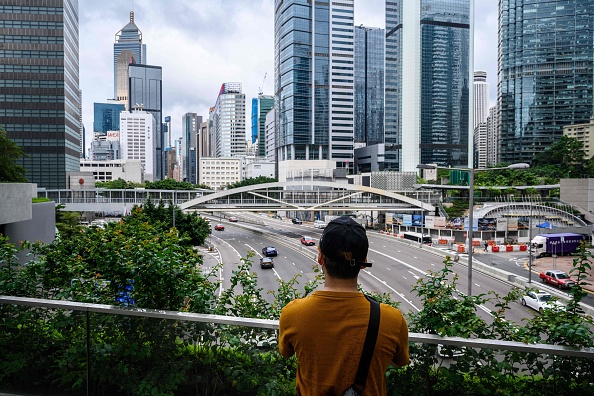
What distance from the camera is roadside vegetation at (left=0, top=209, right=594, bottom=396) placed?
256 centimetres

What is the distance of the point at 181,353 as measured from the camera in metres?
3.03

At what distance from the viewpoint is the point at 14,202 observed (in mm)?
11281

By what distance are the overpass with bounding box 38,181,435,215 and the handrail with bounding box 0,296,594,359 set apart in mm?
36809

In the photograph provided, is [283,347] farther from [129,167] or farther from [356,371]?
[129,167]

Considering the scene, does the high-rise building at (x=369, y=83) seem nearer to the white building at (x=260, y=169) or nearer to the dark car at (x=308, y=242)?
the white building at (x=260, y=169)

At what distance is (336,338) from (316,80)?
345 ft

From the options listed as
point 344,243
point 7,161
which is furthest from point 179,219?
point 344,243

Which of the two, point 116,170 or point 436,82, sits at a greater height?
point 436,82

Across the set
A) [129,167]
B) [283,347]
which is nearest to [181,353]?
[283,347]

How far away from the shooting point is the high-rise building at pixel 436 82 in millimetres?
99375

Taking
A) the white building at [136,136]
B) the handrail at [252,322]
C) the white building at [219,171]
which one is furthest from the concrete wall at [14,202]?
the white building at [136,136]

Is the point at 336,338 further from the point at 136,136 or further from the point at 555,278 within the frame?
the point at 136,136

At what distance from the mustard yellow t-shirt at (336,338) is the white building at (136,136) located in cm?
17756

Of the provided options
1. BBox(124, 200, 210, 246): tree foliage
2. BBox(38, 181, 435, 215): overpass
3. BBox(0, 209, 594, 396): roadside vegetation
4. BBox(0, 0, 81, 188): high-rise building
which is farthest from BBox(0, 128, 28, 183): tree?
BBox(0, 0, 81, 188): high-rise building
